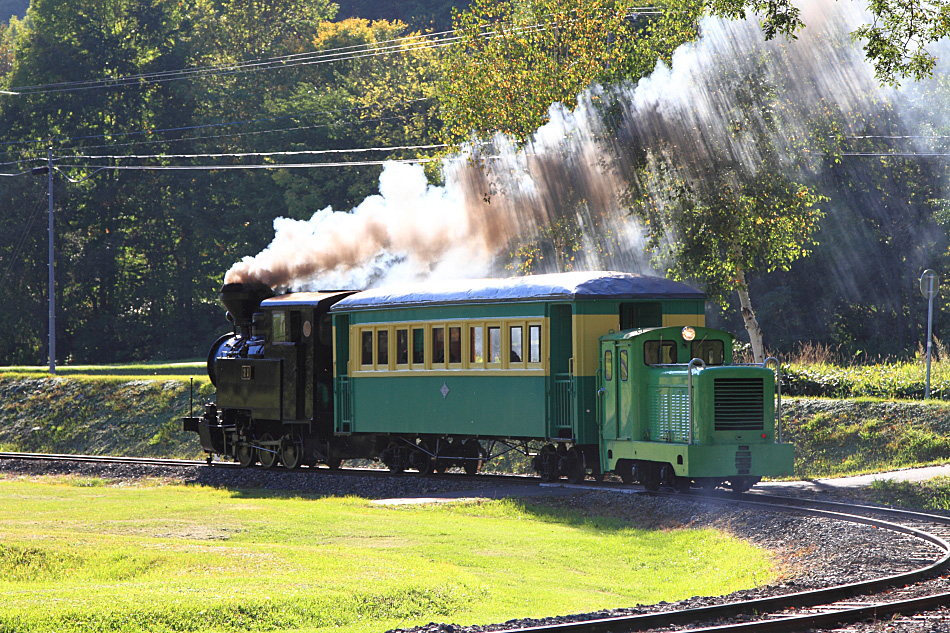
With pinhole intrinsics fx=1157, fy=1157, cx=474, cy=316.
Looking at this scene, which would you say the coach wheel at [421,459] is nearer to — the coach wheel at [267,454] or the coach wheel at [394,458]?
the coach wheel at [394,458]

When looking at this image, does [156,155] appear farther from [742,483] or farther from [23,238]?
[742,483]

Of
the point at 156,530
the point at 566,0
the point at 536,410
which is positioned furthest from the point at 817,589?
the point at 566,0

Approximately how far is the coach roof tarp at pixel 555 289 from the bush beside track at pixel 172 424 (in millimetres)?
5803

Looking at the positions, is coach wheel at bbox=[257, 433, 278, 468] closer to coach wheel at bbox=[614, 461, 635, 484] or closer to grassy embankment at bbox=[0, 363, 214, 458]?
grassy embankment at bbox=[0, 363, 214, 458]

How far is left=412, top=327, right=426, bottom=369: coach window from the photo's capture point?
2108 centimetres

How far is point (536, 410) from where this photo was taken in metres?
18.9

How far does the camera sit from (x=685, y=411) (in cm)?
1673

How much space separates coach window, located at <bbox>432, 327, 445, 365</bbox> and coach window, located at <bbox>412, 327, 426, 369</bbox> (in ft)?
0.80

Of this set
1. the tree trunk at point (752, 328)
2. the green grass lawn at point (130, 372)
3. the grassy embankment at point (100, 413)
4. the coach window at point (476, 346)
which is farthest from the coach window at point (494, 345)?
the green grass lawn at point (130, 372)

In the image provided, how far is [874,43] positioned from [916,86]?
19005 mm

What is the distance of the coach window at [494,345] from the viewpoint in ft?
64.5

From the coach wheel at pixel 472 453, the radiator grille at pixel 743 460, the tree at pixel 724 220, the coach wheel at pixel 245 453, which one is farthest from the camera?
the coach wheel at pixel 245 453

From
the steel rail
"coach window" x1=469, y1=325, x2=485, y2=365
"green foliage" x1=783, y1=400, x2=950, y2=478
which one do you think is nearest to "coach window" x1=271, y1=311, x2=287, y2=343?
"coach window" x1=469, y1=325, x2=485, y2=365

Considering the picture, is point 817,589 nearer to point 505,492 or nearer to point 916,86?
point 505,492
